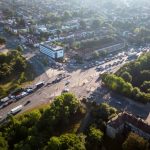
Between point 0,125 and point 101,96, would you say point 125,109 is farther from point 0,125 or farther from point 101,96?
point 0,125

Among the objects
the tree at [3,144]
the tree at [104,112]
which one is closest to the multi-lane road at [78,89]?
the tree at [104,112]

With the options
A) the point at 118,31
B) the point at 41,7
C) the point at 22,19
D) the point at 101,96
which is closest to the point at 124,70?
the point at 101,96

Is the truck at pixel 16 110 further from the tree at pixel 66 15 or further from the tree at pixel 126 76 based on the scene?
the tree at pixel 66 15

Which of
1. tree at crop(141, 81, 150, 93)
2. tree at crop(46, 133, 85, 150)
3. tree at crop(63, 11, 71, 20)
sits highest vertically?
tree at crop(46, 133, 85, 150)

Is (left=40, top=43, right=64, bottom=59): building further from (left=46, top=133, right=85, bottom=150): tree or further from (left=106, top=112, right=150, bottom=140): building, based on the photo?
(left=46, top=133, right=85, bottom=150): tree

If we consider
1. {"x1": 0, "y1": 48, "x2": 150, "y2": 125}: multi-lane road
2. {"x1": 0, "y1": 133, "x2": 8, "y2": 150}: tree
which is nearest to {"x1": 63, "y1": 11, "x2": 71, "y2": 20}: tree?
{"x1": 0, "y1": 48, "x2": 150, "y2": 125}: multi-lane road
